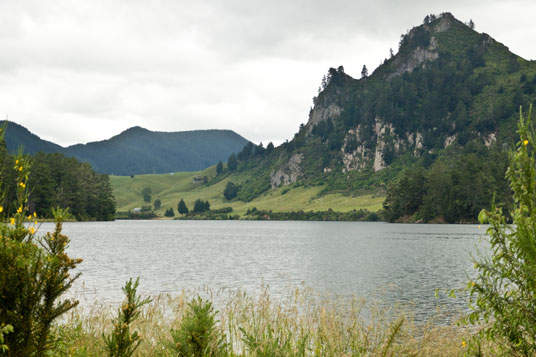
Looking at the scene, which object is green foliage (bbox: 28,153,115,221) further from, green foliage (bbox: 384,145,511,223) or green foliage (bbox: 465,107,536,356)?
green foliage (bbox: 465,107,536,356)

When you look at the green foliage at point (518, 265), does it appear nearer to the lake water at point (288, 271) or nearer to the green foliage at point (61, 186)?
the lake water at point (288, 271)

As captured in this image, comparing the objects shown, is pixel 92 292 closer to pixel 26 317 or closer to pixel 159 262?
pixel 159 262

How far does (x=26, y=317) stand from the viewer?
7430 millimetres

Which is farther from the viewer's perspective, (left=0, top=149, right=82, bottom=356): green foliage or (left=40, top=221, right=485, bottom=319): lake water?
(left=40, top=221, right=485, bottom=319): lake water

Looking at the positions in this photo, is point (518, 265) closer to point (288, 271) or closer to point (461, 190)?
point (288, 271)

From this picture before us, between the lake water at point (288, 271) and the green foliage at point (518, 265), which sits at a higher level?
the green foliage at point (518, 265)

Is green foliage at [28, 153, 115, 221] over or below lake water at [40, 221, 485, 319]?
over

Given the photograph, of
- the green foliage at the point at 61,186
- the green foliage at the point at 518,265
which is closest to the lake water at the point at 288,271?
the green foliage at the point at 518,265

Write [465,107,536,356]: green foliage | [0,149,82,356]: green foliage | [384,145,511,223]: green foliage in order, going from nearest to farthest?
[0,149,82,356]: green foliage, [465,107,536,356]: green foliage, [384,145,511,223]: green foliage

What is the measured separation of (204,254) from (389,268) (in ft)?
93.0

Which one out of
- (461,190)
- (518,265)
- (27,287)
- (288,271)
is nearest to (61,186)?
(461,190)

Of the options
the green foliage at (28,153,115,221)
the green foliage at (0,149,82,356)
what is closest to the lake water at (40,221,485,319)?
the green foliage at (0,149,82,356)

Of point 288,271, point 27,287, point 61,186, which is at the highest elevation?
point 61,186

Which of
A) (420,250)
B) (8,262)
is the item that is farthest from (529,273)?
(420,250)
